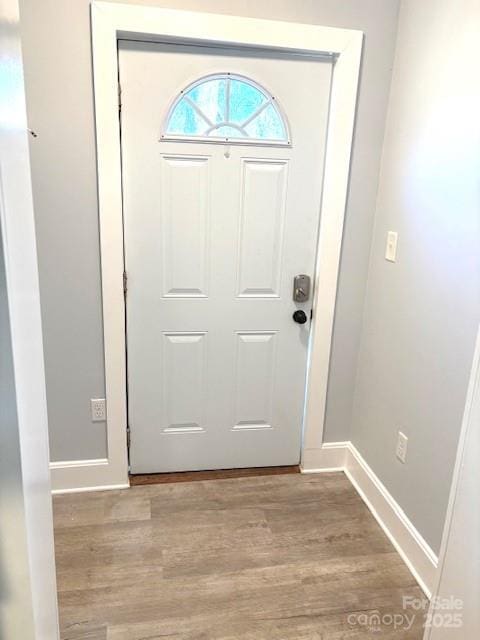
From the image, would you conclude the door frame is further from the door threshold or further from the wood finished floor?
the wood finished floor

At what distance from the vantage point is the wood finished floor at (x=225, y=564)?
1583 millimetres

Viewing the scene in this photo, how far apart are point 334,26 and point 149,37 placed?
29.2 inches

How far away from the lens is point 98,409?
7.07ft

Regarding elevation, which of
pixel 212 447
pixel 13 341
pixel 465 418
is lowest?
pixel 212 447

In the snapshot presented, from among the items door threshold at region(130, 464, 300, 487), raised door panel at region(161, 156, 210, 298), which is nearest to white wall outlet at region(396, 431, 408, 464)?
door threshold at region(130, 464, 300, 487)

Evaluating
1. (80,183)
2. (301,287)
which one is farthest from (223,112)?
(301,287)

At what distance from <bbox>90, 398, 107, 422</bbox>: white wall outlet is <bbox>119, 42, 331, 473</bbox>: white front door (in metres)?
0.13

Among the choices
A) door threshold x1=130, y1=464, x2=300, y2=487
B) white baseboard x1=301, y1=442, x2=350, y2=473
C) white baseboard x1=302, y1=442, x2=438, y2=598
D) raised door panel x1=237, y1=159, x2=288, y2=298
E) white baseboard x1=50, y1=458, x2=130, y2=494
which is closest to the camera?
white baseboard x1=302, y1=442, x2=438, y2=598

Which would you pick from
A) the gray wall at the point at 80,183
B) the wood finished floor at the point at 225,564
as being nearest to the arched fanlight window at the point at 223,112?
the gray wall at the point at 80,183

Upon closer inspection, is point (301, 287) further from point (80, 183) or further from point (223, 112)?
point (80, 183)

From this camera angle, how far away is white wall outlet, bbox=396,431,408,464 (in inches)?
75.7

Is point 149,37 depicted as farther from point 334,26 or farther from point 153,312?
point 153,312

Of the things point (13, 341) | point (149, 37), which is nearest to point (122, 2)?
point (149, 37)

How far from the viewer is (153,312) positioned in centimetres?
214
